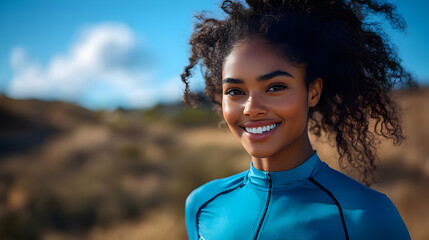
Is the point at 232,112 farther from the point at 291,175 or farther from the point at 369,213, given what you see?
the point at 369,213

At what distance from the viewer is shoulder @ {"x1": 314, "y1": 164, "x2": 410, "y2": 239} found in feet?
5.08

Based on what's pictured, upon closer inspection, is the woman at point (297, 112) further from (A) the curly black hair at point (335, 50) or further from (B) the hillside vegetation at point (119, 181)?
(B) the hillside vegetation at point (119, 181)

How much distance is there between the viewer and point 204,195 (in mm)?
2135

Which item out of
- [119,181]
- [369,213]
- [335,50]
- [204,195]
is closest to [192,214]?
[204,195]

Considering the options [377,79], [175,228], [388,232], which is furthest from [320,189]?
[175,228]

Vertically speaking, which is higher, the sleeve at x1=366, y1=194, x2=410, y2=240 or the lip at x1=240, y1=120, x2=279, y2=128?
the lip at x1=240, y1=120, x2=279, y2=128

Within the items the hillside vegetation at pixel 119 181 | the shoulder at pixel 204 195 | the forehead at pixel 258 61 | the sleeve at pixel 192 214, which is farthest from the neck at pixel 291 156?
the hillside vegetation at pixel 119 181

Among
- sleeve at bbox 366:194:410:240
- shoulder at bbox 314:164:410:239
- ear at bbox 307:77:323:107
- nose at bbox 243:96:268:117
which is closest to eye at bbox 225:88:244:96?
nose at bbox 243:96:268:117

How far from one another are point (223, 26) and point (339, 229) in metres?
1.32

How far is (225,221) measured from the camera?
186 cm

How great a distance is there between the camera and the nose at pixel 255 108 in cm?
172

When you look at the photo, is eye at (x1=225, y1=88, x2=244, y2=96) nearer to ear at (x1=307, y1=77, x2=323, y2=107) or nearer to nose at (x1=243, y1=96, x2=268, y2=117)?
nose at (x1=243, y1=96, x2=268, y2=117)

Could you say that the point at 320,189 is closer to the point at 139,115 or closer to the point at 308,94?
the point at 308,94

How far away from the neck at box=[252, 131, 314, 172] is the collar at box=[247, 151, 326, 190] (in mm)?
47
